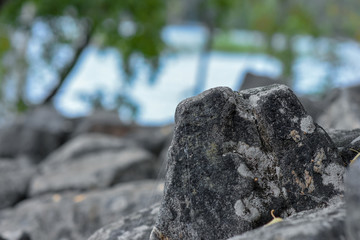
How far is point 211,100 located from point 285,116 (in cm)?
31

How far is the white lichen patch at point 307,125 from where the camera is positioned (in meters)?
1.93

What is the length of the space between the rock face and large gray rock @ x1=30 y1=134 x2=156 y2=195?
364 centimetres

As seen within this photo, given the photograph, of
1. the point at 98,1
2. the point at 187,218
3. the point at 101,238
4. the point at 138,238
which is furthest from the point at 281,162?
the point at 98,1

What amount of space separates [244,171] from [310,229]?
20.8 inches

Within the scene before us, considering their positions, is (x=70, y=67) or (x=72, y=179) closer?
(x=72, y=179)

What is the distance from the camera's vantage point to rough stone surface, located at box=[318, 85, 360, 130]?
411 centimetres

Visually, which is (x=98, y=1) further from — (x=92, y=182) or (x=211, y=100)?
(x=211, y=100)

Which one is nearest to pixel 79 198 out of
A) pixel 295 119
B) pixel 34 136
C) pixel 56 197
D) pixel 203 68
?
pixel 56 197

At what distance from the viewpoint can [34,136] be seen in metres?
8.88

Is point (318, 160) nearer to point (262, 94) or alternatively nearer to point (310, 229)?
point (262, 94)

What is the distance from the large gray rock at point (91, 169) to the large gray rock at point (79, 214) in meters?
0.66

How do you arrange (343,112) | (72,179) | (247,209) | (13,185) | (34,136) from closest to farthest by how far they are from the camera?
(247,209) < (343,112) < (72,179) < (13,185) < (34,136)

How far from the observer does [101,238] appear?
2.38m

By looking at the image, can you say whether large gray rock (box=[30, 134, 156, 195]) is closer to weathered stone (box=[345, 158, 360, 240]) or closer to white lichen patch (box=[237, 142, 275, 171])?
white lichen patch (box=[237, 142, 275, 171])
